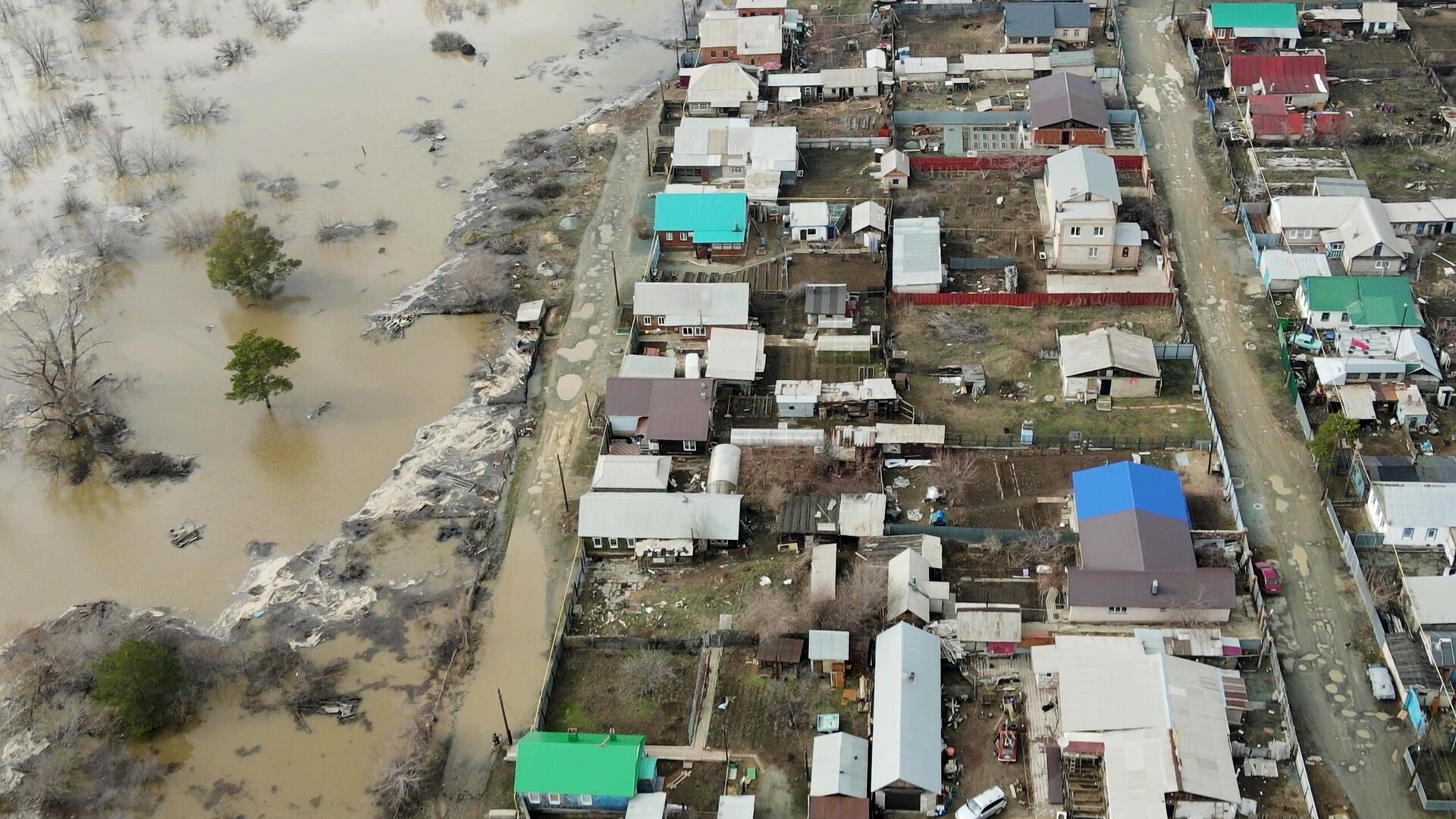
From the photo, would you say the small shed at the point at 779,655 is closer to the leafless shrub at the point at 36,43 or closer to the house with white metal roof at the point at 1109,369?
the house with white metal roof at the point at 1109,369

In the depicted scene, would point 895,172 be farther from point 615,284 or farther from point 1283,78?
point 1283,78

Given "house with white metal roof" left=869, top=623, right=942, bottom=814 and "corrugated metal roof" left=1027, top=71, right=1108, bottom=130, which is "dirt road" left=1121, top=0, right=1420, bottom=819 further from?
"house with white metal roof" left=869, top=623, right=942, bottom=814

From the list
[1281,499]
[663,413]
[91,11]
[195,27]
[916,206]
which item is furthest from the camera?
[91,11]

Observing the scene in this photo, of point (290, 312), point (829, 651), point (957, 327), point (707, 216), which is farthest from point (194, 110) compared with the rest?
point (829, 651)

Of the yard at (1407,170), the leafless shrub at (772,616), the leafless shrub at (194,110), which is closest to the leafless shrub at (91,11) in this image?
the leafless shrub at (194,110)

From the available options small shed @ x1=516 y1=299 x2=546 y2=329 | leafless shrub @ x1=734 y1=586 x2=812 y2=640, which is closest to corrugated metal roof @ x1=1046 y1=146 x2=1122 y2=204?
small shed @ x1=516 y1=299 x2=546 y2=329
